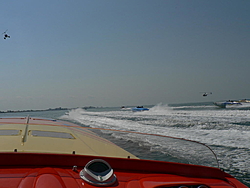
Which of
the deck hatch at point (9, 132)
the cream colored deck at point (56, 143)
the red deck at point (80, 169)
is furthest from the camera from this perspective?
the deck hatch at point (9, 132)

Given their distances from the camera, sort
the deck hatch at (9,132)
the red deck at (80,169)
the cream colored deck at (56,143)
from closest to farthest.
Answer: the red deck at (80,169), the cream colored deck at (56,143), the deck hatch at (9,132)

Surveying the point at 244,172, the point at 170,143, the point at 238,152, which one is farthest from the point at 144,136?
the point at 238,152

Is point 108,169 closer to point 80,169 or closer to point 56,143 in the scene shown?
point 80,169

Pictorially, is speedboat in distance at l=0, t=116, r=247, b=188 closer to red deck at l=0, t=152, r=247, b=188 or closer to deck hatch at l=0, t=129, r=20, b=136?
red deck at l=0, t=152, r=247, b=188

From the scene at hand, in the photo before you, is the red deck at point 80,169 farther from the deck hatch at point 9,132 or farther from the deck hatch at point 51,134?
the deck hatch at point 9,132

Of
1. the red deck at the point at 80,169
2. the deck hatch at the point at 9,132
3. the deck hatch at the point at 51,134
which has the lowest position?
the red deck at the point at 80,169

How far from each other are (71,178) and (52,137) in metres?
1.58

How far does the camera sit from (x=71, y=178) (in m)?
1.59

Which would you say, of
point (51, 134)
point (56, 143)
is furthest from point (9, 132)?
point (56, 143)

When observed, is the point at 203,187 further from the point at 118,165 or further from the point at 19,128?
the point at 19,128

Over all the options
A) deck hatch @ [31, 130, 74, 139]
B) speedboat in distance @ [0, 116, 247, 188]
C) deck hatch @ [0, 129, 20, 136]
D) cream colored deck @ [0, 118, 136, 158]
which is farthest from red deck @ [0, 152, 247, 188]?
deck hatch @ [0, 129, 20, 136]

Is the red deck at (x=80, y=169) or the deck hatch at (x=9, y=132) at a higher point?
the deck hatch at (x=9, y=132)

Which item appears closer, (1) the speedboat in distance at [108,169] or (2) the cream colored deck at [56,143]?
(1) the speedboat in distance at [108,169]

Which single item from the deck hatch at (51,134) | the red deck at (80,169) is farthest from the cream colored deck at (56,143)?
the red deck at (80,169)
